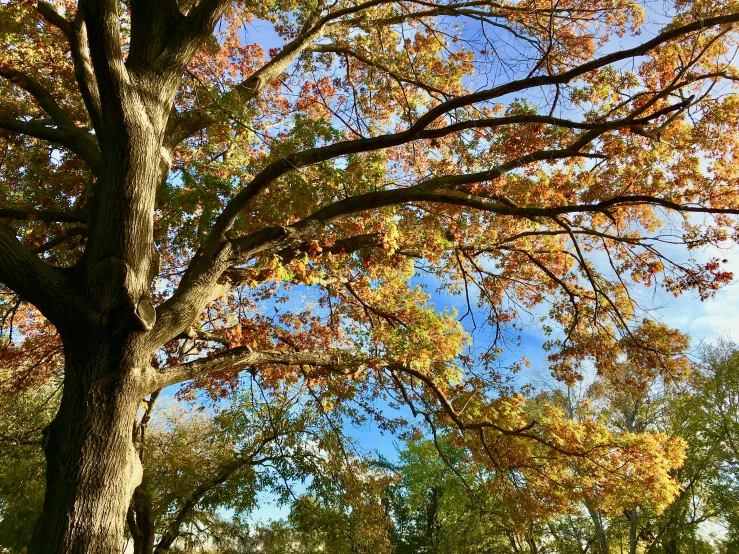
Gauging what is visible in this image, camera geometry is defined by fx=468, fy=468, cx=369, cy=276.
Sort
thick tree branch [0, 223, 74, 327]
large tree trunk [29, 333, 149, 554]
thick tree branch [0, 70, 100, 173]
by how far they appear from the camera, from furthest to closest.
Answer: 1. thick tree branch [0, 70, 100, 173]
2. thick tree branch [0, 223, 74, 327]
3. large tree trunk [29, 333, 149, 554]

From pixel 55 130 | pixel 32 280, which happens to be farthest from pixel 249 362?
pixel 55 130

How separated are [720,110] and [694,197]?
1.00 meters

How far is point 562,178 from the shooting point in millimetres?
6441

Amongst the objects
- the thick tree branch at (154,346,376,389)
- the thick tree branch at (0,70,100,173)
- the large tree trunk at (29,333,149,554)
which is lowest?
the large tree trunk at (29,333,149,554)

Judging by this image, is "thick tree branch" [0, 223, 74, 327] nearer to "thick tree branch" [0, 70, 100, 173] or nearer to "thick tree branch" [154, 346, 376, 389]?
"thick tree branch" [154, 346, 376, 389]

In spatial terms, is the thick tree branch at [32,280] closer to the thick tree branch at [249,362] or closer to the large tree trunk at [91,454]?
the large tree trunk at [91,454]

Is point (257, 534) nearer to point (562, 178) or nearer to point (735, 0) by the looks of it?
point (562, 178)

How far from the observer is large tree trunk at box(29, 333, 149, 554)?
10.2ft

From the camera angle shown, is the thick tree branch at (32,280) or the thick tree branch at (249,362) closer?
the thick tree branch at (32,280)

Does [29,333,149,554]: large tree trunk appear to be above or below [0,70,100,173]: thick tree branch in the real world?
below

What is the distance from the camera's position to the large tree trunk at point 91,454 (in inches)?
123

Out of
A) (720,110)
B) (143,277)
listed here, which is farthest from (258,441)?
(720,110)

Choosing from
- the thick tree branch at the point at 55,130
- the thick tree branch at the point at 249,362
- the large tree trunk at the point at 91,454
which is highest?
the thick tree branch at the point at 55,130

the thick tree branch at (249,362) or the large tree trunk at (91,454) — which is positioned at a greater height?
the thick tree branch at (249,362)
